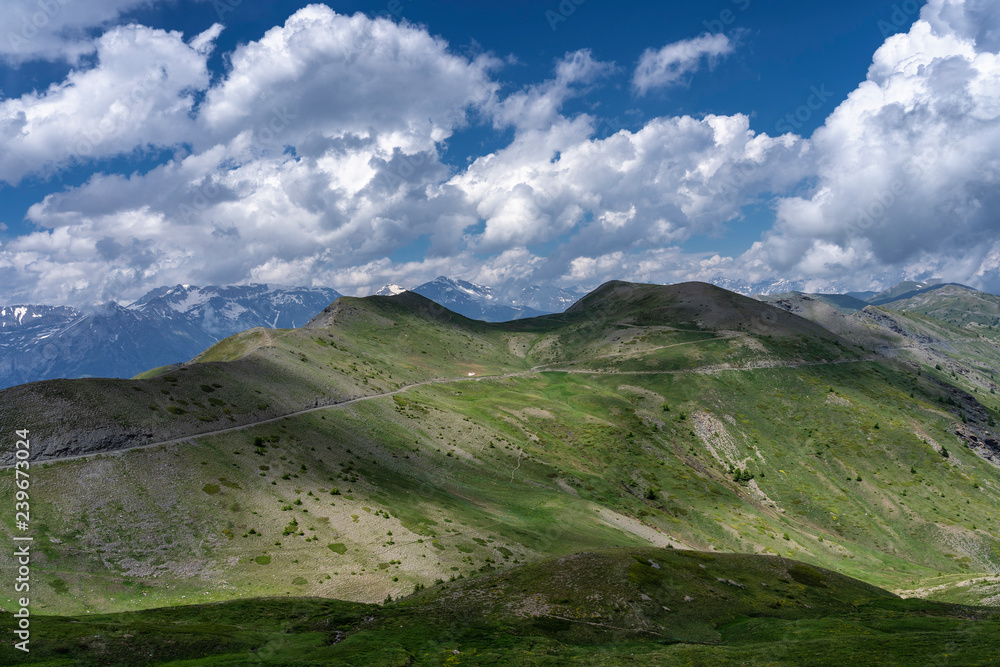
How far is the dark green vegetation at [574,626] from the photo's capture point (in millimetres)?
29156

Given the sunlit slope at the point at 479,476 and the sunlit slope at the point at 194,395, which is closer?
the sunlit slope at the point at 479,476

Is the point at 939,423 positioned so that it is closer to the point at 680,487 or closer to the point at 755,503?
the point at 755,503

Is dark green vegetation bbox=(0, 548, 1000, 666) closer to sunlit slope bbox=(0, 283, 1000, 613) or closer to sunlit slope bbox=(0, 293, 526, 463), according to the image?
sunlit slope bbox=(0, 283, 1000, 613)

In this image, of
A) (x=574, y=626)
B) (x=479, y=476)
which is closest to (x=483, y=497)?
(x=479, y=476)

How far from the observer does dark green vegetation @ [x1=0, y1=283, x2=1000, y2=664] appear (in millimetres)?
40094

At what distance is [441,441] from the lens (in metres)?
104

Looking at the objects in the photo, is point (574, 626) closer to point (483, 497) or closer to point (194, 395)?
point (483, 497)

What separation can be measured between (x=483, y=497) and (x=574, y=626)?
156ft

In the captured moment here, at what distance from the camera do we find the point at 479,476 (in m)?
93.1

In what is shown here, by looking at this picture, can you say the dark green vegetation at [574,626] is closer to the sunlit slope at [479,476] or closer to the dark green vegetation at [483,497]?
the dark green vegetation at [483,497]

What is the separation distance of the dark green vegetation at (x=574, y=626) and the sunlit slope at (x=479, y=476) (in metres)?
9.56

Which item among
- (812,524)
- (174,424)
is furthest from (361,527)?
(812,524)

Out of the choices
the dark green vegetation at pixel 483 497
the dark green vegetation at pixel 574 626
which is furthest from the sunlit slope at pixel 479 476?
the dark green vegetation at pixel 574 626

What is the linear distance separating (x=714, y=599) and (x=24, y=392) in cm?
8994
